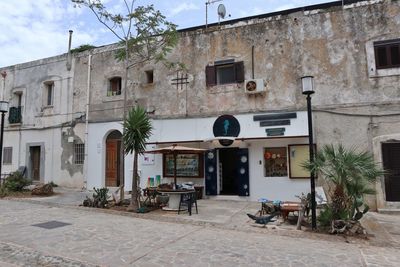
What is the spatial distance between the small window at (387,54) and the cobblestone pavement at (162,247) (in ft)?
23.2

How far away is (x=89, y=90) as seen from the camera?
16.0 metres

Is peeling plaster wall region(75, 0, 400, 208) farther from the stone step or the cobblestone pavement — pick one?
the cobblestone pavement

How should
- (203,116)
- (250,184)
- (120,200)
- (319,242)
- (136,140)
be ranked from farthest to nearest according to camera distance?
(203,116) < (250,184) < (120,200) < (136,140) < (319,242)

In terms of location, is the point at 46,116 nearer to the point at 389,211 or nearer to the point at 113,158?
the point at 113,158

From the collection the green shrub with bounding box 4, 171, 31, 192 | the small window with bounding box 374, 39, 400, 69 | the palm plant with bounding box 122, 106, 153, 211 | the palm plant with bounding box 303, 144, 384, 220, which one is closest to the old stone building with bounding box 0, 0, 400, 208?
the small window with bounding box 374, 39, 400, 69

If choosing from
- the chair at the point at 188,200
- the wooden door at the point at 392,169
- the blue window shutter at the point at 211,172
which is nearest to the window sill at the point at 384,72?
the wooden door at the point at 392,169

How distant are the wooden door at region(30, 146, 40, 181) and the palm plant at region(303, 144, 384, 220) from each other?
15.0m

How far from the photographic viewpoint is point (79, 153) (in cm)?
1581

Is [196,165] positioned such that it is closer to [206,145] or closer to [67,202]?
[206,145]

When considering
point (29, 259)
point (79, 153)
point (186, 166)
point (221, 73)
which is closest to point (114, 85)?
point (79, 153)

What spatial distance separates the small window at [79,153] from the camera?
1569cm

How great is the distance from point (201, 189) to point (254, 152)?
104 inches

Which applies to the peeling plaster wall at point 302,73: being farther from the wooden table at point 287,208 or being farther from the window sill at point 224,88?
the wooden table at point 287,208

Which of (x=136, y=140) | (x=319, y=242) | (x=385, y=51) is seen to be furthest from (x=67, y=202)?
(x=385, y=51)
